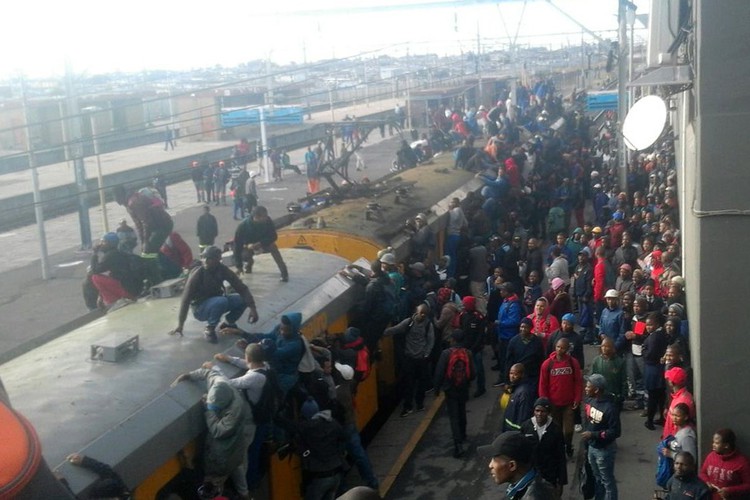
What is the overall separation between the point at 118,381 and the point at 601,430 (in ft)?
12.4

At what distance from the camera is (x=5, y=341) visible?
14.7 meters

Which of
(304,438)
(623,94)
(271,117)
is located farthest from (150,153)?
(304,438)

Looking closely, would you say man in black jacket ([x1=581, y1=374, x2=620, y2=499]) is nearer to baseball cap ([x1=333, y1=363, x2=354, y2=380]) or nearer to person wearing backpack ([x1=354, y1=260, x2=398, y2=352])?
baseball cap ([x1=333, y1=363, x2=354, y2=380])

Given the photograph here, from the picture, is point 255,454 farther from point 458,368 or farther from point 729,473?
point 729,473

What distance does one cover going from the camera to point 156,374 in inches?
265

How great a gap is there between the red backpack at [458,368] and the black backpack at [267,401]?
2472 millimetres

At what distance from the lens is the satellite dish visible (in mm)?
10070

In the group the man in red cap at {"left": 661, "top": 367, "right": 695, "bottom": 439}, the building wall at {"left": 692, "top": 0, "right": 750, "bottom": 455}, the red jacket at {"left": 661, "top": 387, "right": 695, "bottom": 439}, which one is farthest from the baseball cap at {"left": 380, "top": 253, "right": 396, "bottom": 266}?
the building wall at {"left": 692, "top": 0, "right": 750, "bottom": 455}

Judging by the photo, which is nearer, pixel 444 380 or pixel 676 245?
pixel 444 380

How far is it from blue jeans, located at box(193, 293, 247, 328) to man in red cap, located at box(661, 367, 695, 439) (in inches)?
142

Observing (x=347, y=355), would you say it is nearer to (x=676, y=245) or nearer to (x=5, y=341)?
(x=676, y=245)

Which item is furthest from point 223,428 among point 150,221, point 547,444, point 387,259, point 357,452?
point 150,221

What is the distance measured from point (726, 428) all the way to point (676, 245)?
212 inches

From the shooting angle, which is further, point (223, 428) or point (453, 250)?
point (453, 250)
